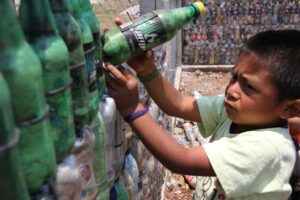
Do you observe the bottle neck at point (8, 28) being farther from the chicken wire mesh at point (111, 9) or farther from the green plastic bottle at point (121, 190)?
the chicken wire mesh at point (111, 9)

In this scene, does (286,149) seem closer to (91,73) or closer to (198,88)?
(91,73)

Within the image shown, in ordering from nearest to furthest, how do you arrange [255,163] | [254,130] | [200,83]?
[255,163] < [254,130] < [200,83]

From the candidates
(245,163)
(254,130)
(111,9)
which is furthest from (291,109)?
(111,9)

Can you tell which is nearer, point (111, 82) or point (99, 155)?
point (99, 155)

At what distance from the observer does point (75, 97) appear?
3.50ft

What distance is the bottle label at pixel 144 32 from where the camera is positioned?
1.38m

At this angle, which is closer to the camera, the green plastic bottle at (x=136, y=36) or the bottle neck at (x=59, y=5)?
the bottle neck at (x=59, y=5)

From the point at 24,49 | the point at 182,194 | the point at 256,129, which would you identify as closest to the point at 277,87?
the point at 256,129

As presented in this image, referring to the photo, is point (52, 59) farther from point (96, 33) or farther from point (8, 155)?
point (96, 33)

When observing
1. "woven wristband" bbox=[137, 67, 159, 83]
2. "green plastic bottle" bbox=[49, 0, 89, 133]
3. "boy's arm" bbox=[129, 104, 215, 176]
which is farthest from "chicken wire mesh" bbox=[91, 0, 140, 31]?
"green plastic bottle" bbox=[49, 0, 89, 133]

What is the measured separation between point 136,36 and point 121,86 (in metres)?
0.16

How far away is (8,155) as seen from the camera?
0.71m

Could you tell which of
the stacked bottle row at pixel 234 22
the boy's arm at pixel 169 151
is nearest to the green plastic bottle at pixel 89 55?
the boy's arm at pixel 169 151

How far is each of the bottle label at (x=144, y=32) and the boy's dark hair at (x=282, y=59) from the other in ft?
1.06
